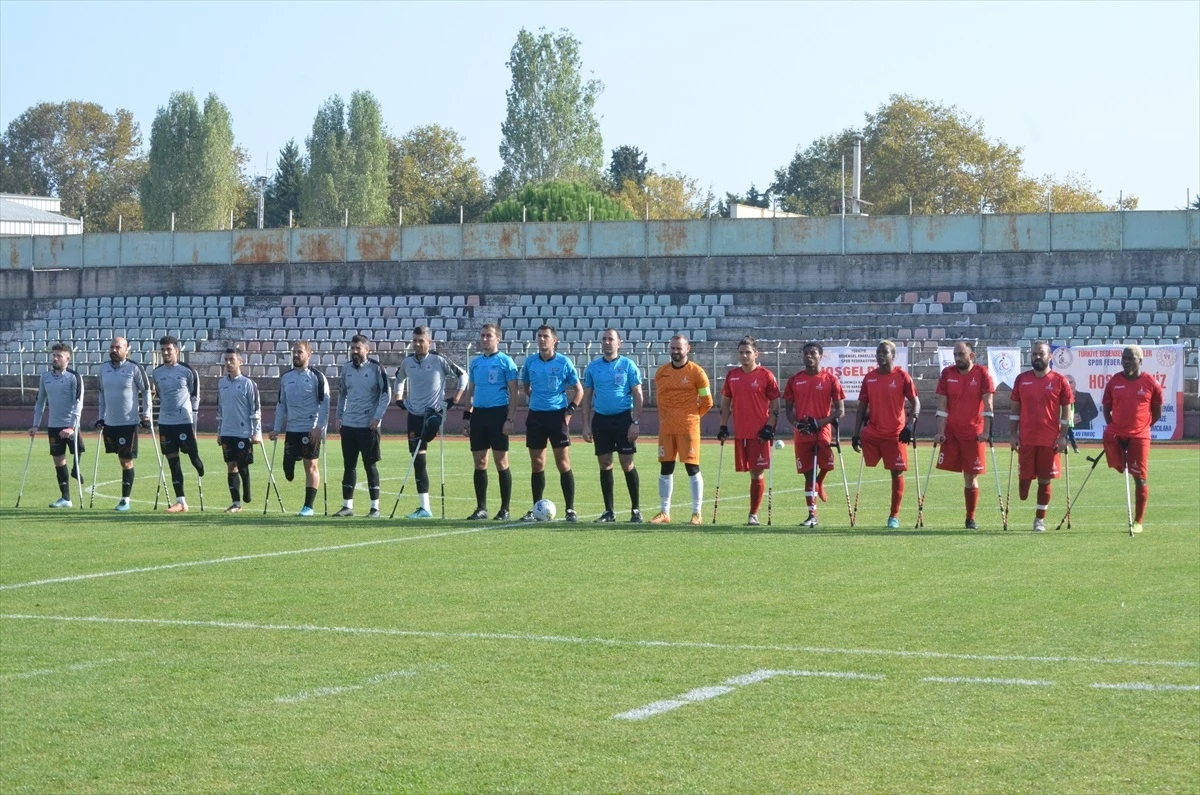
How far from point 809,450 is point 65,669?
10316 millimetres

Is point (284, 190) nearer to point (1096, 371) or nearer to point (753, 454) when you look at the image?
point (1096, 371)

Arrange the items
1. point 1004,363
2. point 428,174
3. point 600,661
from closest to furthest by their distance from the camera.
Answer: point 600,661
point 1004,363
point 428,174

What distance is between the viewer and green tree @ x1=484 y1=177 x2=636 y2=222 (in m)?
76.6

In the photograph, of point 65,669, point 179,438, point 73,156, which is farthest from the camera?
point 73,156

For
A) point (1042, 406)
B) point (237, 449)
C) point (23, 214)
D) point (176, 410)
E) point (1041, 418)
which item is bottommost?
point (237, 449)

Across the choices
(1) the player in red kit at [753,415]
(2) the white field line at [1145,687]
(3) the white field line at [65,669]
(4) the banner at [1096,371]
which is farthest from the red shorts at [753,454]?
(4) the banner at [1096,371]

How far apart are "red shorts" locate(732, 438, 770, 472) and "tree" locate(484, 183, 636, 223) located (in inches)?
2293

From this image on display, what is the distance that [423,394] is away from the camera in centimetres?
1892

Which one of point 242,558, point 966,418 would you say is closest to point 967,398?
point 966,418

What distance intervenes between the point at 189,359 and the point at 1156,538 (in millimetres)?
42295

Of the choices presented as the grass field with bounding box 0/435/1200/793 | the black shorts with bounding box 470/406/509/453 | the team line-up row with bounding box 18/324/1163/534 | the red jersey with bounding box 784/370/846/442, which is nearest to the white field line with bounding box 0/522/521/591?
the grass field with bounding box 0/435/1200/793

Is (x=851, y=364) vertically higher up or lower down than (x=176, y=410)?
higher up

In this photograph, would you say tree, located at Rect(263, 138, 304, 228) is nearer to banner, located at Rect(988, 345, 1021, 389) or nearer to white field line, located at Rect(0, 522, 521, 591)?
banner, located at Rect(988, 345, 1021, 389)

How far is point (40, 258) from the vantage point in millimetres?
61156
